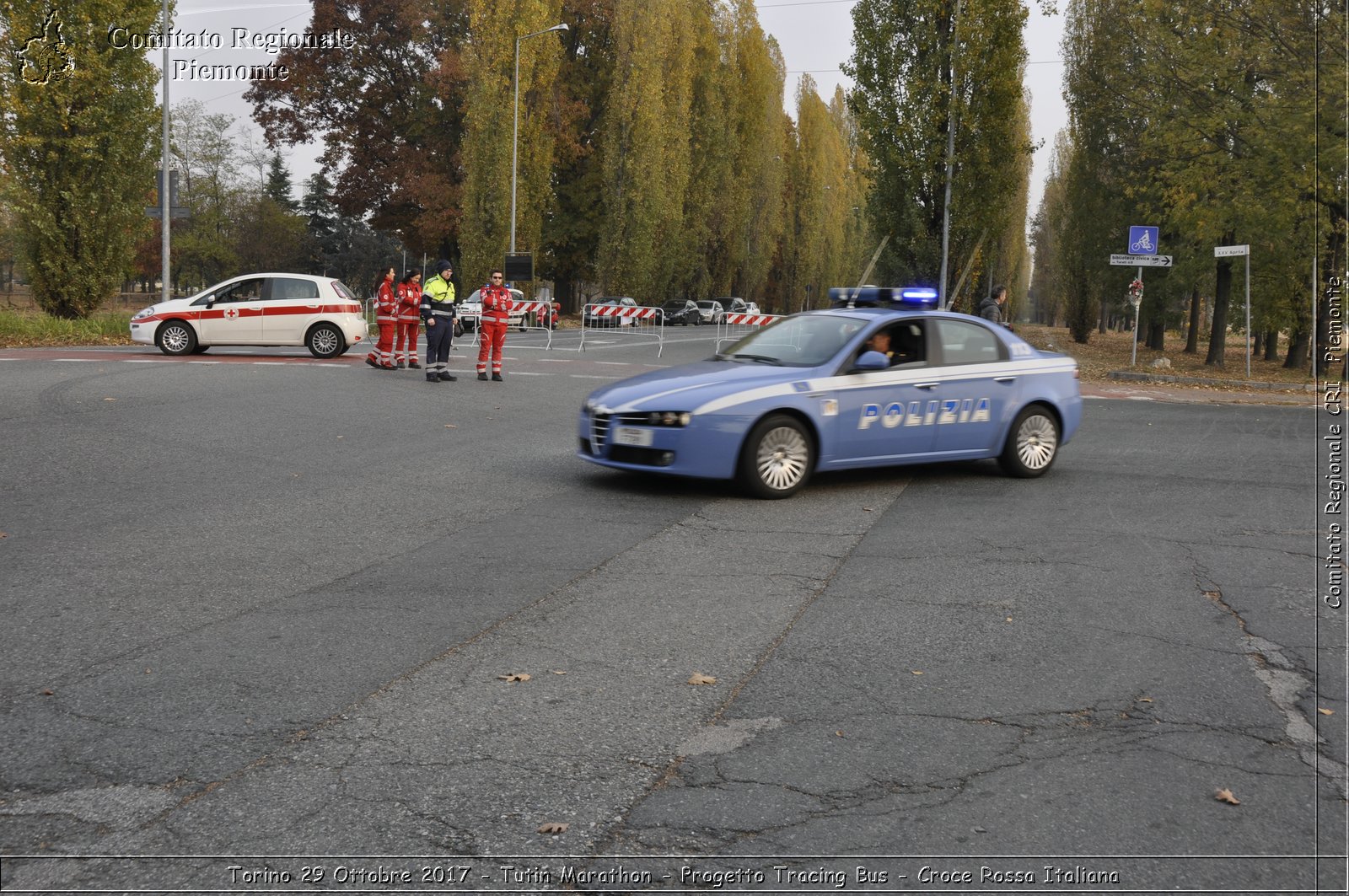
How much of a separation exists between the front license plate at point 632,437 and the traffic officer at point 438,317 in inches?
373

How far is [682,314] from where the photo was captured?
198 ft

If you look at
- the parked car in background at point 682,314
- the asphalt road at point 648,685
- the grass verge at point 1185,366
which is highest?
the parked car in background at point 682,314

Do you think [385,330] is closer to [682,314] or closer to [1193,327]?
[1193,327]

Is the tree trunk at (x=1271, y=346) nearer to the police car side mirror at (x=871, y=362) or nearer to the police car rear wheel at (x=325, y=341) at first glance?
the police car rear wheel at (x=325, y=341)

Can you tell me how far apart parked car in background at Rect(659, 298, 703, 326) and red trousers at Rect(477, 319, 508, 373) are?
40.1 metres

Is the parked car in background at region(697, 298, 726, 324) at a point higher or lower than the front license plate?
higher

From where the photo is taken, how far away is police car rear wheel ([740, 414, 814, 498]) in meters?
9.55

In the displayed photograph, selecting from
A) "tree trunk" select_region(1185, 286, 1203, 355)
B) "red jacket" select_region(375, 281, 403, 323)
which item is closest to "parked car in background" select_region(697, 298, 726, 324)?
"tree trunk" select_region(1185, 286, 1203, 355)

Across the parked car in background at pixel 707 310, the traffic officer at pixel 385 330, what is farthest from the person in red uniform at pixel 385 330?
the parked car in background at pixel 707 310

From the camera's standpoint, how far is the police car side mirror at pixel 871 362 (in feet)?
32.9

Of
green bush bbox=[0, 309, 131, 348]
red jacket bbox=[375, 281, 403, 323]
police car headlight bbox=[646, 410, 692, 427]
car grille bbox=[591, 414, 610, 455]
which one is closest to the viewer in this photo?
police car headlight bbox=[646, 410, 692, 427]

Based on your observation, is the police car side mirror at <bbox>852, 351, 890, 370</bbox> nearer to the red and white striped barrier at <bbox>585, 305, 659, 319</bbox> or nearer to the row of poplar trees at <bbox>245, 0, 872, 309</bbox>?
the red and white striped barrier at <bbox>585, 305, 659, 319</bbox>

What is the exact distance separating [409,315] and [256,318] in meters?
4.33

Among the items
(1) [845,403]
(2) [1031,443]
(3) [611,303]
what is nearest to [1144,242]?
(2) [1031,443]
